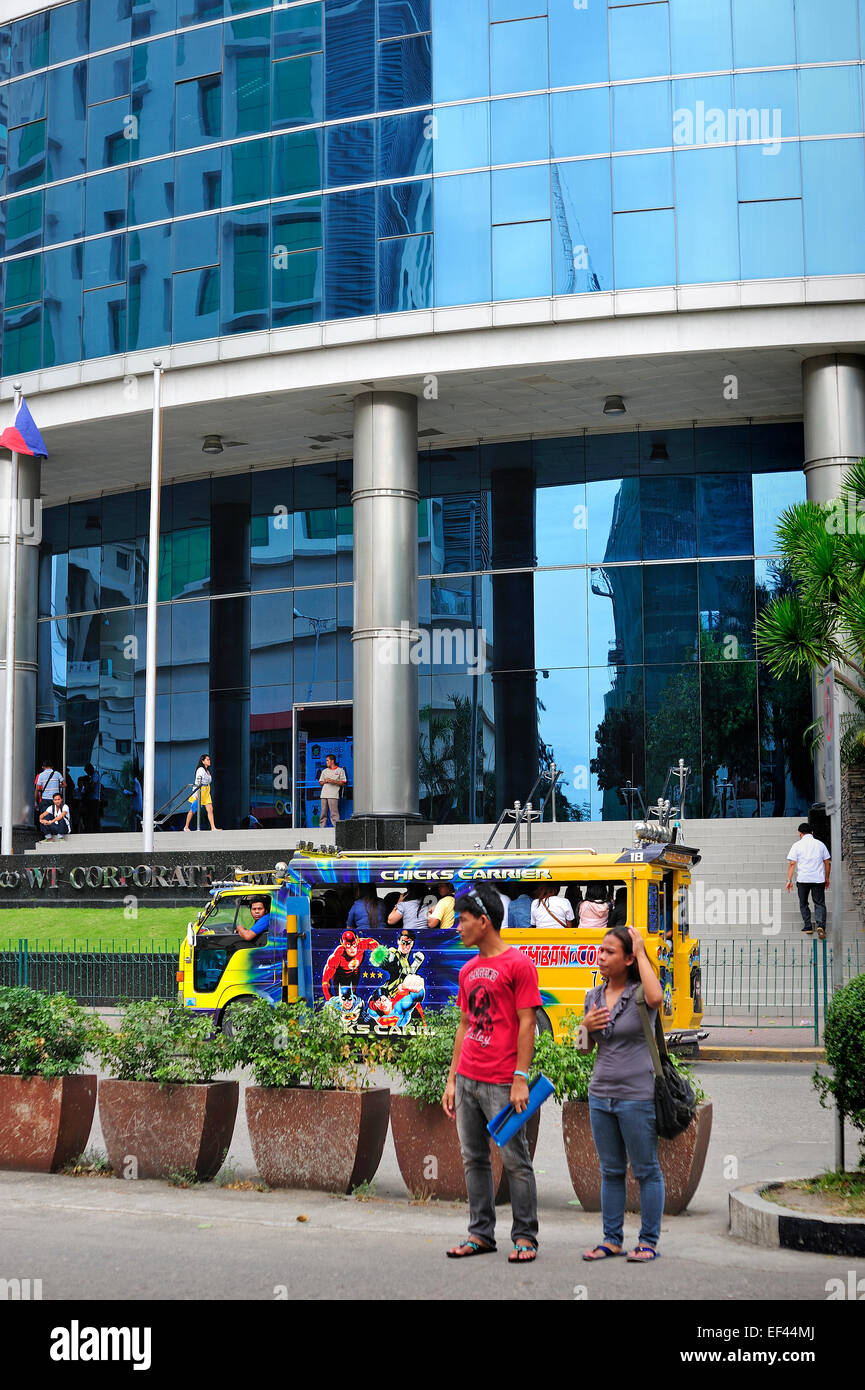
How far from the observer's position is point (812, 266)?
28.0 meters

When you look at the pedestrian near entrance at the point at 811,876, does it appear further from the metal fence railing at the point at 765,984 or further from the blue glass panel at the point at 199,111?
the blue glass panel at the point at 199,111

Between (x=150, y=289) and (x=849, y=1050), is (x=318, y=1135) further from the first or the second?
(x=150, y=289)

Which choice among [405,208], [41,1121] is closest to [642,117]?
[405,208]

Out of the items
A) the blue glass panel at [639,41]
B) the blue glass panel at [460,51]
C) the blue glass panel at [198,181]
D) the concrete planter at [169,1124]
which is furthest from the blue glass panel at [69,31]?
the concrete planter at [169,1124]

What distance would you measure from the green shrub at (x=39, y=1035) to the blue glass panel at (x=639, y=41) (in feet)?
78.3

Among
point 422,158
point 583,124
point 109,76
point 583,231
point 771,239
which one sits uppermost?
point 109,76

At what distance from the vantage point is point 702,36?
2869cm

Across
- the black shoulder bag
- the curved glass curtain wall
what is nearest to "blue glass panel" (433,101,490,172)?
the curved glass curtain wall

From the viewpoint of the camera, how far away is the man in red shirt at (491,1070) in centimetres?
749

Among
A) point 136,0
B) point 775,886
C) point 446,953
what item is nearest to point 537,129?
point 136,0

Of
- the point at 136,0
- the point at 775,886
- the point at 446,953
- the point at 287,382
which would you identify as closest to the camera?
the point at 446,953

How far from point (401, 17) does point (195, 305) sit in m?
6.97

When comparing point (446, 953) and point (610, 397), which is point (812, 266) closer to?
point (610, 397)
